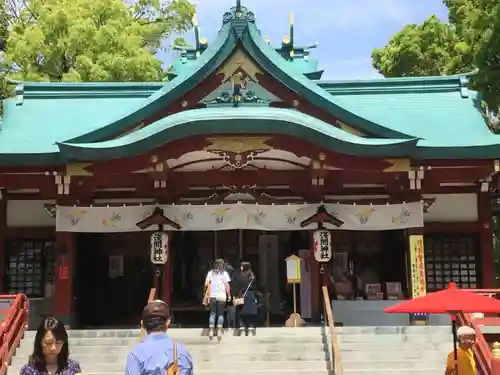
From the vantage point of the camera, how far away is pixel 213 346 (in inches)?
445

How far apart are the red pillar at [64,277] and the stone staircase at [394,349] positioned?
5717 millimetres

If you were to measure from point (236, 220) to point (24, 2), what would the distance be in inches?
643

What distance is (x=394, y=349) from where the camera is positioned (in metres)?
11.1

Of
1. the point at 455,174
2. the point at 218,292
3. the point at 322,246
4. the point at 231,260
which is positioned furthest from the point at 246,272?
the point at 455,174

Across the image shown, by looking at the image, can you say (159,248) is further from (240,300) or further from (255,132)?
(255,132)

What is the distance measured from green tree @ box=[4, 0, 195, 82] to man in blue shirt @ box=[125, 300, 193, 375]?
Answer: 18688 millimetres

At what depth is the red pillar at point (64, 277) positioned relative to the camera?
13.8 metres

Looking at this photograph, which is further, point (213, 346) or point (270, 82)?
point (270, 82)

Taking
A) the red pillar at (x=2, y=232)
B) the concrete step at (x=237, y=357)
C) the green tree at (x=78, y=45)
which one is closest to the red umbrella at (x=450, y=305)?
the concrete step at (x=237, y=357)

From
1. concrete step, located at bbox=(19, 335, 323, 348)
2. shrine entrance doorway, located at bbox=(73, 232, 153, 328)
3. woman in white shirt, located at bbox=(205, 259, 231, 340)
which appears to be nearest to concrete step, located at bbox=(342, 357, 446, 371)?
concrete step, located at bbox=(19, 335, 323, 348)

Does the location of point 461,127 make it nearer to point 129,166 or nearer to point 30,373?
point 129,166

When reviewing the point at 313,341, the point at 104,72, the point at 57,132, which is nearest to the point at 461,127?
the point at 313,341

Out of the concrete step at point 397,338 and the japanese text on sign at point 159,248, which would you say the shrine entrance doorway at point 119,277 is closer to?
the japanese text on sign at point 159,248

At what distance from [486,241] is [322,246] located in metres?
3.84
